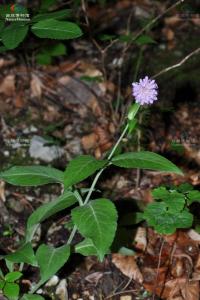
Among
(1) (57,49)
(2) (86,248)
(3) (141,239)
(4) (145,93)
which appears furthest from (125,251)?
(1) (57,49)

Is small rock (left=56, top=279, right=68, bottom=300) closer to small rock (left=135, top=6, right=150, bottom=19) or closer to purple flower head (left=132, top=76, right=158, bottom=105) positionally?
purple flower head (left=132, top=76, right=158, bottom=105)

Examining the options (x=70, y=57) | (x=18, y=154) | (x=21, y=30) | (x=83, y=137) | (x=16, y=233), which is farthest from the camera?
(x=70, y=57)

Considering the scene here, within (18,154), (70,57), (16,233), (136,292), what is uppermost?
(70,57)

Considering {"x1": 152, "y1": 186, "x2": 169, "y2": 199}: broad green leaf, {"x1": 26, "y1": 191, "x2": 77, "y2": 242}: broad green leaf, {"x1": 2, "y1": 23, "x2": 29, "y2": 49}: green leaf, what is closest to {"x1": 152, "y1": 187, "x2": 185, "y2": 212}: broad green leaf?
{"x1": 152, "y1": 186, "x2": 169, "y2": 199}: broad green leaf

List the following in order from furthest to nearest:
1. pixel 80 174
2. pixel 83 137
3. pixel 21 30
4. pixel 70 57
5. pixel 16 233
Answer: pixel 70 57 < pixel 83 137 < pixel 16 233 < pixel 21 30 < pixel 80 174

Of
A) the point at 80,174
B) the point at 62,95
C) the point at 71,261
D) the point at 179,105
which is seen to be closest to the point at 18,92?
the point at 62,95

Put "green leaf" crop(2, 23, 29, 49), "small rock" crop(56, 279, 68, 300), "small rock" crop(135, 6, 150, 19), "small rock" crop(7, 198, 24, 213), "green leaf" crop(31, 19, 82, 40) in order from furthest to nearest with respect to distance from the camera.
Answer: "small rock" crop(135, 6, 150, 19)
"small rock" crop(7, 198, 24, 213)
"small rock" crop(56, 279, 68, 300)
"green leaf" crop(31, 19, 82, 40)
"green leaf" crop(2, 23, 29, 49)

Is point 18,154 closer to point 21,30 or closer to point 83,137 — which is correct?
point 83,137
